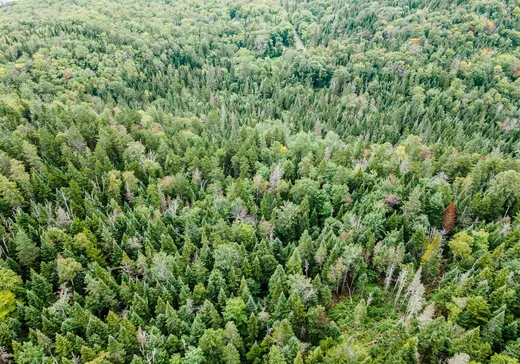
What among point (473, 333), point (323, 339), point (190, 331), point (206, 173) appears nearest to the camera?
point (473, 333)

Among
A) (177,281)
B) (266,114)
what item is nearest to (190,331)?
(177,281)

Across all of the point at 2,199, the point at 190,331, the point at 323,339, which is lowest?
the point at 323,339

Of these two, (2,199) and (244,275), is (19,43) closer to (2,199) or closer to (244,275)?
(2,199)

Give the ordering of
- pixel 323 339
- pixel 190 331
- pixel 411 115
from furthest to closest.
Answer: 1. pixel 411 115
2. pixel 323 339
3. pixel 190 331

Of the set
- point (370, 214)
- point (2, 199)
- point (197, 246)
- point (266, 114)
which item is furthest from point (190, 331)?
point (266, 114)

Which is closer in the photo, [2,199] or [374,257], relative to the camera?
[374,257]

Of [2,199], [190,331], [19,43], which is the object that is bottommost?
[190,331]

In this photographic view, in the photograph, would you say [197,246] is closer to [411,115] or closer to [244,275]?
[244,275]

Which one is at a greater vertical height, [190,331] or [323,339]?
[190,331]

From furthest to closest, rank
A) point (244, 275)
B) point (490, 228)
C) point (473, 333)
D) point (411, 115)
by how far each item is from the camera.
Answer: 1. point (411, 115)
2. point (490, 228)
3. point (244, 275)
4. point (473, 333)
